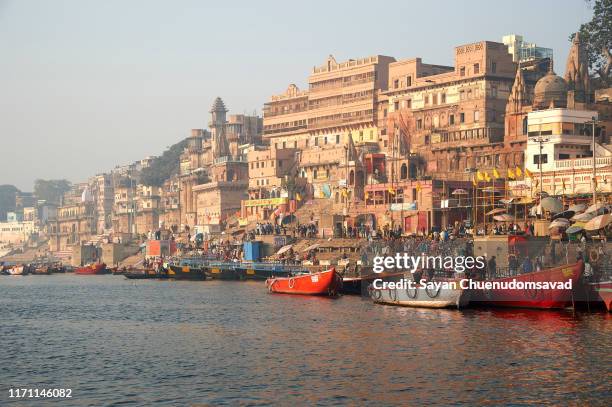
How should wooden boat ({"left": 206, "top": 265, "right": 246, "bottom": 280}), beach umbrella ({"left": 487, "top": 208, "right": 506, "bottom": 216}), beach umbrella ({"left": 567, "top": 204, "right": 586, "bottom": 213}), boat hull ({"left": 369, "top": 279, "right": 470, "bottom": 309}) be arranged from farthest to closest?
1. wooden boat ({"left": 206, "top": 265, "right": 246, "bottom": 280})
2. beach umbrella ({"left": 487, "top": 208, "right": 506, "bottom": 216})
3. beach umbrella ({"left": 567, "top": 204, "right": 586, "bottom": 213})
4. boat hull ({"left": 369, "top": 279, "right": 470, "bottom": 309})

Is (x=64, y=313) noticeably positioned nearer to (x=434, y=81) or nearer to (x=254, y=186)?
(x=434, y=81)

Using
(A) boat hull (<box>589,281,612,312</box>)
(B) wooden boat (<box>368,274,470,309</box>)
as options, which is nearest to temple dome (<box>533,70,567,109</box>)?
(B) wooden boat (<box>368,274,470,309</box>)

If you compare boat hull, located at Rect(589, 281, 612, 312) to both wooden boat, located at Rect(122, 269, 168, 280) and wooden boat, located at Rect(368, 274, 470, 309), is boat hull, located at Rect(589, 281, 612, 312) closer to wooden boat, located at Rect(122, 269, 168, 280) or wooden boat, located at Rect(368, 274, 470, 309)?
wooden boat, located at Rect(368, 274, 470, 309)

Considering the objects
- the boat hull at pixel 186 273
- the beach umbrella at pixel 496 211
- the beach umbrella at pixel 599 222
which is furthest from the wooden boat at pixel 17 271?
the beach umbrella at pixel 599 222

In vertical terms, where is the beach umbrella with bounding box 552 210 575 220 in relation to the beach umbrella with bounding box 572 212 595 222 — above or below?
above

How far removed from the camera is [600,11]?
352ft

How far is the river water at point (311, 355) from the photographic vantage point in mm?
35594

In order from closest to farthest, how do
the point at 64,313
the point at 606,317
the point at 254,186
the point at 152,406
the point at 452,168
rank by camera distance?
the point at 152,406
the point at 606,317
the point at 64,313
the point at 452,168
the point at 254,186

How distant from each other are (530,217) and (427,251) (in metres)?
11.8

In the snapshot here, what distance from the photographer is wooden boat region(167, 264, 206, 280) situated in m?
107

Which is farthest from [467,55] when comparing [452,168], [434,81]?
[452,168]

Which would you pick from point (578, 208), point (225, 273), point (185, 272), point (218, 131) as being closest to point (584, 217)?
point (578, 208)

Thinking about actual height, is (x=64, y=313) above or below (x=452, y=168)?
below

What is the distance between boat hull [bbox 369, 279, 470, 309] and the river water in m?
0.67
